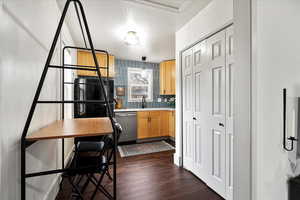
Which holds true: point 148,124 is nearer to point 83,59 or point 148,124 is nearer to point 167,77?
point 167,77

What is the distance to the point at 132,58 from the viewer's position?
4.53 metres

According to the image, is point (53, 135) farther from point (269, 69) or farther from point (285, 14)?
point (285, 14)

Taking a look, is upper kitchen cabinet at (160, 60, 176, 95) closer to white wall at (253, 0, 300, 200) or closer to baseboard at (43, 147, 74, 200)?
white wall at (253, 0, 300, 200)

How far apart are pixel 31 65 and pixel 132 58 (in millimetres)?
3476

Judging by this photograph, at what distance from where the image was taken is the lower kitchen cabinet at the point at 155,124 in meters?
4.18

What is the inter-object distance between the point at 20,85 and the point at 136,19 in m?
1.92

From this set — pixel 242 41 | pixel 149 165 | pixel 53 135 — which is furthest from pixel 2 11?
pixel 149 165

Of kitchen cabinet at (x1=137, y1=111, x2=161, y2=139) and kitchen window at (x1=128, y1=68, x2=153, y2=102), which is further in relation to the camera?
kitchen window at (x1=128, y1=68, x2=153, y2=102)

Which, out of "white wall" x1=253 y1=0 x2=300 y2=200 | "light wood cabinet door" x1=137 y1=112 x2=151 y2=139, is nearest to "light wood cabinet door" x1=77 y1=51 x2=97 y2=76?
"light wood cabinet door" x1=137 y1=112 x2=151 y2=139

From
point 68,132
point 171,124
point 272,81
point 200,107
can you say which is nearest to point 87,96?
point 68,132

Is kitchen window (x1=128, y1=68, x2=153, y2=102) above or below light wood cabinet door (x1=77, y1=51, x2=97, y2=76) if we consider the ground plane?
below

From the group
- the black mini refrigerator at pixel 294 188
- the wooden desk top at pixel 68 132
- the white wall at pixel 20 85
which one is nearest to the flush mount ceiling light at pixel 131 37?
the white wall at pixel 20 85

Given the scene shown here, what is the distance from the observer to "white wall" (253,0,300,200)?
3.34 ft

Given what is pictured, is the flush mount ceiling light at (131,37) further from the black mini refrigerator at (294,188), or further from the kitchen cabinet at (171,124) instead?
A: the black mini refrigerator at (294,188)
